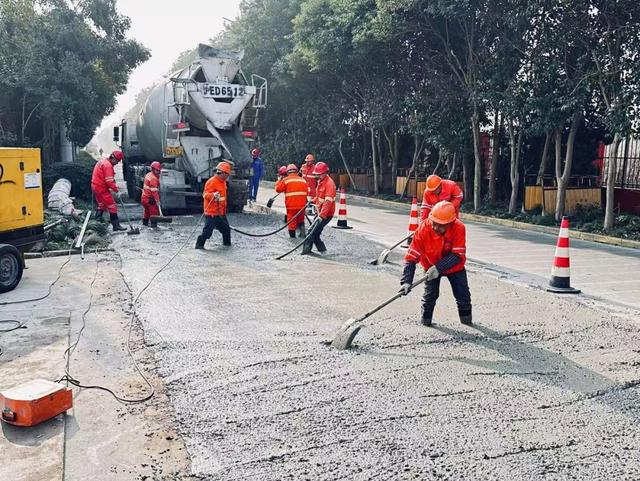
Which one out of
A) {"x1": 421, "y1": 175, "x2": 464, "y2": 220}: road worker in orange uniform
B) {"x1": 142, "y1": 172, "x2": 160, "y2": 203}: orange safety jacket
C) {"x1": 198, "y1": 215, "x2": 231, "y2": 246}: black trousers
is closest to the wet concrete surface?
{"x1": 421, "y1": 175, "x2": 464, "y2": 220}: road worker in orange uniform

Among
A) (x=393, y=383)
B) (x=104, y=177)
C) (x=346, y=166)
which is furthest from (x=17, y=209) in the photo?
(x=346, y=166)

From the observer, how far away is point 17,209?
8.11 m

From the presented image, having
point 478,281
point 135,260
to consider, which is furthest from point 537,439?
point 135,260

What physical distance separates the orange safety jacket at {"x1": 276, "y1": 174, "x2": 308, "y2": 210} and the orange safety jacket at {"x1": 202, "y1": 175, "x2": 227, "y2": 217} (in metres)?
1.03

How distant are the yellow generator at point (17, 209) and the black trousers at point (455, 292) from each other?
4.98 metres

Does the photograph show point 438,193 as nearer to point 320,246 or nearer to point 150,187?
point 320,246

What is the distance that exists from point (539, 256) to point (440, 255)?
5451 mm

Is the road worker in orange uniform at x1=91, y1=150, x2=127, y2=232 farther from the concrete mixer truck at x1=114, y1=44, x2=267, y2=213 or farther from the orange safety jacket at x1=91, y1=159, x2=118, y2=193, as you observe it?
the concrete mixer truck at x1=114, y1=44, x2=267, y2=213

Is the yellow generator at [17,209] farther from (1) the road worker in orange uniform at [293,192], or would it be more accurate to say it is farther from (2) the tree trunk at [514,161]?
(2) the tree trunk at [514,161]

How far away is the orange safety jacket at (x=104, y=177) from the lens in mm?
12750

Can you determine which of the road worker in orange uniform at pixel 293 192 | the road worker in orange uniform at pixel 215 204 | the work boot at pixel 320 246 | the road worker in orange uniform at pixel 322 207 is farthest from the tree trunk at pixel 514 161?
the road worker in orange uniform at pixel 215 204

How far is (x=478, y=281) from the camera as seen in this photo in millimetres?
8438

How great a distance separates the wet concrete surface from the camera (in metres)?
3.63

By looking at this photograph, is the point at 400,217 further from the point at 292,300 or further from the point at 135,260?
the point at 292,300
